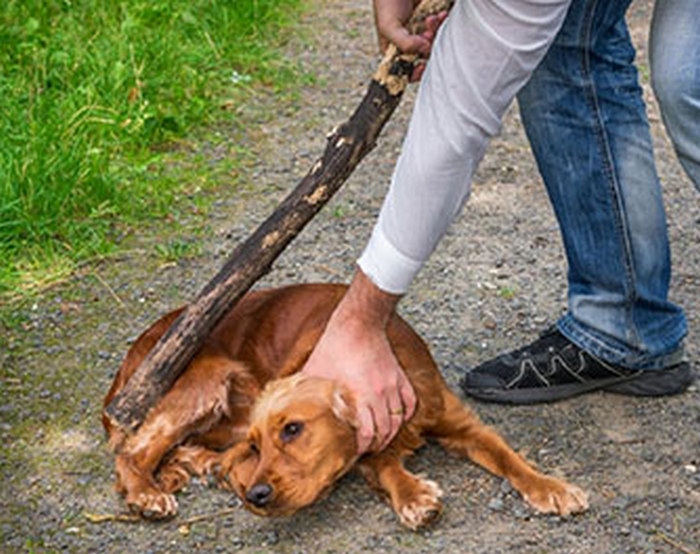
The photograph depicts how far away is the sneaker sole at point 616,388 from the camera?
3.61 m

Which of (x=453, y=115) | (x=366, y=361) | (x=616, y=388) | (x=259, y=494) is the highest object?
(x=453, y=115)

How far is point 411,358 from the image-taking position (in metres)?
3.34

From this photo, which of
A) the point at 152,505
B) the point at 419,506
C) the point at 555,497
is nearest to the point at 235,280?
the point at 152,505

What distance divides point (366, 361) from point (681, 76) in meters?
0.98

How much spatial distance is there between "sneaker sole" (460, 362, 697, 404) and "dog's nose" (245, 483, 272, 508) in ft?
3.02

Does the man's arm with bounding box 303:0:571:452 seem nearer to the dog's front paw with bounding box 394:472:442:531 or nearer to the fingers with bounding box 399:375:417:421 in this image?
the fingers with bounding box 399:375:417:421

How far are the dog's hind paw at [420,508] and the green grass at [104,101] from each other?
193 cm

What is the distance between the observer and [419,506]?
3.06 metres

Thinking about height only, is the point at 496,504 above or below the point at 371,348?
below

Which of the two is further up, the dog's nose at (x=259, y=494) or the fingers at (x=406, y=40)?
the fingers at (x=406, y=40)

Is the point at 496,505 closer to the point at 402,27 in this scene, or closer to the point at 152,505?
the point at 152,505

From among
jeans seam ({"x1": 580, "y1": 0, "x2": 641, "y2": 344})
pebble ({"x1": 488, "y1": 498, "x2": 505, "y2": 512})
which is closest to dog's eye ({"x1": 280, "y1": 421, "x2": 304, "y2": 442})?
pebble ({"x1": 488, "y1": 498, "x2": 505, "y2": 512})

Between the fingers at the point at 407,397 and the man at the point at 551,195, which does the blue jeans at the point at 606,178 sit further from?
the fingers at the point at 407,397

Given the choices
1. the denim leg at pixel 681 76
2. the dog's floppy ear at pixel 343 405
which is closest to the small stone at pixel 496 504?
the dog's floppy ear at pixel 343 405
